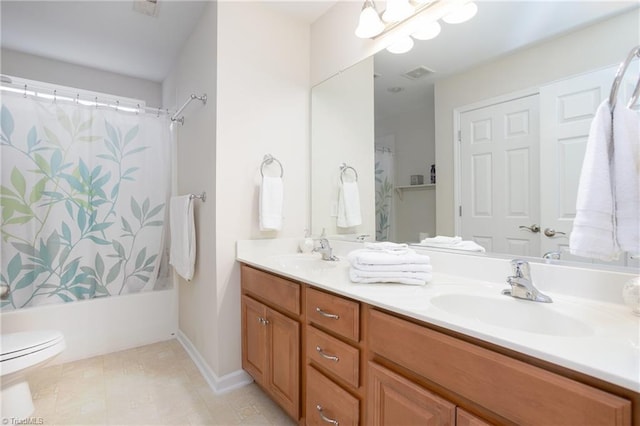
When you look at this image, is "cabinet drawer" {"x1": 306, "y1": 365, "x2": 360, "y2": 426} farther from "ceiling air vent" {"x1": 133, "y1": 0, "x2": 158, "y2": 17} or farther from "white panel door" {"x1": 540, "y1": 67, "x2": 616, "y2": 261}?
"ceiling air vent" {"x1": 133, "y1": 0, "x2": 158, "y2": 17}

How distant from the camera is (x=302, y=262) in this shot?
1.83m

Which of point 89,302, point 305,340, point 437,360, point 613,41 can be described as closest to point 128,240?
point 89,302

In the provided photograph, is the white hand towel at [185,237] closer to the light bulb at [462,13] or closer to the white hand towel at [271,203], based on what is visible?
the white hand towel at [271,203]

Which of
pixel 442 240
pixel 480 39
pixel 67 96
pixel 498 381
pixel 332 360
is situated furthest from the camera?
pixel 67 96

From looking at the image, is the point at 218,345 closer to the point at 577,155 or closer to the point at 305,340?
the point at 305,340

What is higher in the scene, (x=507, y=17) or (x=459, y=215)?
(x=507, y=17)

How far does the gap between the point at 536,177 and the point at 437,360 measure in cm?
78

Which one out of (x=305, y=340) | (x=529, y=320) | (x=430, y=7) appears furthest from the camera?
(x=430, y=7)

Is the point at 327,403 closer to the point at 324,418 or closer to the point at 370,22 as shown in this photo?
the point at 324,418

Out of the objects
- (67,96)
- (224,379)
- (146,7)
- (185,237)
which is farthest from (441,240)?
(67,96)

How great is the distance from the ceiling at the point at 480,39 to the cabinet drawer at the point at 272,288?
1.06m

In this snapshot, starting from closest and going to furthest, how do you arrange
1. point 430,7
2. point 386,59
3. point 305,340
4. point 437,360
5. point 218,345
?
point 437,360
point 305,340
point 430,7
point 386,59
point 218,345

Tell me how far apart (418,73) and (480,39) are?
1.02 ft

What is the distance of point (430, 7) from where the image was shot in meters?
1.45
